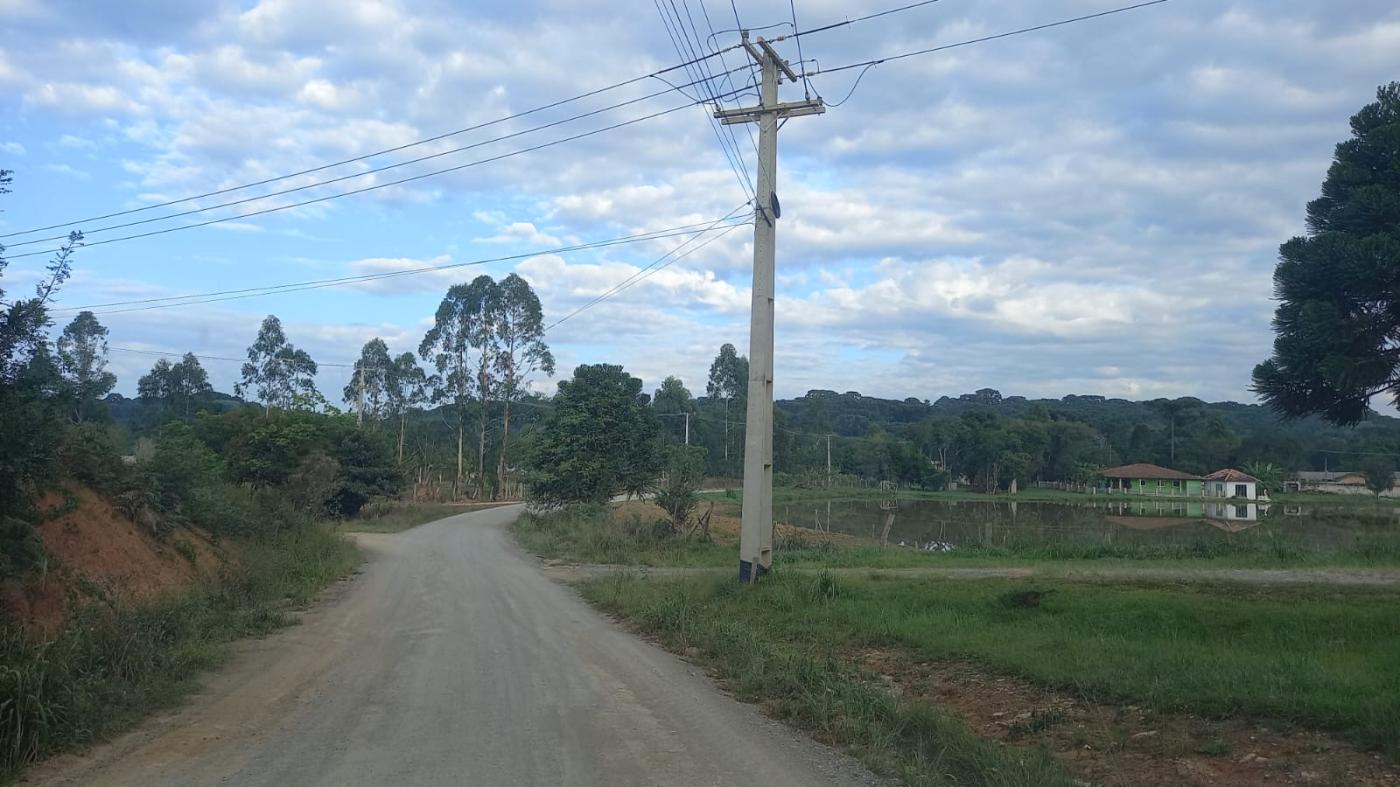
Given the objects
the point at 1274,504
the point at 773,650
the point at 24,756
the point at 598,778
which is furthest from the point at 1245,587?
the point at 1274,504

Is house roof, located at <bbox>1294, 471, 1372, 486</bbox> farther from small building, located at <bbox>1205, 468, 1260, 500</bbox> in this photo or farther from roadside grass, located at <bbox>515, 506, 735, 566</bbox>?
roadside grass, located at <bbox>515, 506, 735, 566</bbox>

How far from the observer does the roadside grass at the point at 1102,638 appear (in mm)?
6949

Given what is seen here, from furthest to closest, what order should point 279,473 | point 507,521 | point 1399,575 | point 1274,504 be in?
point 1274,504, point 507,521, point 279,473, point 1399,575

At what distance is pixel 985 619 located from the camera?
11820 mm

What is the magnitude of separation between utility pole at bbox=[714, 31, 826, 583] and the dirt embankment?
9173 millimetres

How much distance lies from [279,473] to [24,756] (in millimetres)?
31515

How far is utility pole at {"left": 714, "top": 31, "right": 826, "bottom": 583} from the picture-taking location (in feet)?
53.3

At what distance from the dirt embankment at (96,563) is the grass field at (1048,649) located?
7136 mm

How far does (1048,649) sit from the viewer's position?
9586 millimetres

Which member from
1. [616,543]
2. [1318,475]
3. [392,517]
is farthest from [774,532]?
[1318,475]

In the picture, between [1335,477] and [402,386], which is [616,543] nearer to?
[402,386]

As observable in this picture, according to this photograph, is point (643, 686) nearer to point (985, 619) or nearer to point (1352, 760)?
point (985, 619)

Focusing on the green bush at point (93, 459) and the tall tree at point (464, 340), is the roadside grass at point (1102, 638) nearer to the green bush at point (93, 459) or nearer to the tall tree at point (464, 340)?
the green bush at point (93, 459)

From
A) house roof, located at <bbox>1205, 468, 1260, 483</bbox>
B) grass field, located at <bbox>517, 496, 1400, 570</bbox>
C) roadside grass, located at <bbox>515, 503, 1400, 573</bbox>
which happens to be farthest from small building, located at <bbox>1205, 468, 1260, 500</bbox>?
roadside grass, located at <bbox>515, 503, 1400, 573</bbox>
